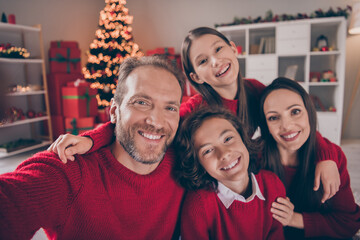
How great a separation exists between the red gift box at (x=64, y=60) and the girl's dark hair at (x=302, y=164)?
4129mm

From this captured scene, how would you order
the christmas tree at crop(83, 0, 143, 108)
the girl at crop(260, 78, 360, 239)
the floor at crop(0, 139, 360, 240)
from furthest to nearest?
the christmas tree at crop(83, 0, 143, 108)
the floor at crop(0, 139, 360, 240)
the girl at crop(260, 78, 360, 239)

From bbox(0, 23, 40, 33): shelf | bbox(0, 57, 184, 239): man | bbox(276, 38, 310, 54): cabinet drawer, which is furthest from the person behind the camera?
bbox(276, 38, 310, 54): cabinet drawer

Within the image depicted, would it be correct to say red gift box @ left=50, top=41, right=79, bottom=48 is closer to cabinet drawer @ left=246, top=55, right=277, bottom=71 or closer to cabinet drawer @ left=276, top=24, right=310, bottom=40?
cabinet drawer @ left=246, top=55, right=277, bottom=71

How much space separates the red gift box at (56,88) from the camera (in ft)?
14.3

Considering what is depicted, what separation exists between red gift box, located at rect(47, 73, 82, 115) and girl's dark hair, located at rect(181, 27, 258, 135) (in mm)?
3353

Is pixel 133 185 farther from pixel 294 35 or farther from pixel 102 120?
pixel 294 35

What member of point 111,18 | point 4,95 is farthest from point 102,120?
point 4,95

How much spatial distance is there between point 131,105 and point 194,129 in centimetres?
33

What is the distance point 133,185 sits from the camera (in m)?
1.05

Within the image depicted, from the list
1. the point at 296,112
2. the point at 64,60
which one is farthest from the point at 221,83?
the point at 64,60

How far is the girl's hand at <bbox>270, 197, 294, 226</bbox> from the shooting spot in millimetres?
1164

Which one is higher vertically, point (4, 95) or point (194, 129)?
point (4, 95)

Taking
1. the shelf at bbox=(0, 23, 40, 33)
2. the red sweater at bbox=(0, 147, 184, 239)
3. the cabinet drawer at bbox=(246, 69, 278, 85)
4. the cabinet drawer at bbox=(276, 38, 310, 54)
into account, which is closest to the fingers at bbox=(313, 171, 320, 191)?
the red sweater at bbox=(0, 147, 184, 239)

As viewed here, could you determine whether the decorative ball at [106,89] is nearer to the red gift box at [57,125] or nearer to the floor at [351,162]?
the red gift box at [57,125]
